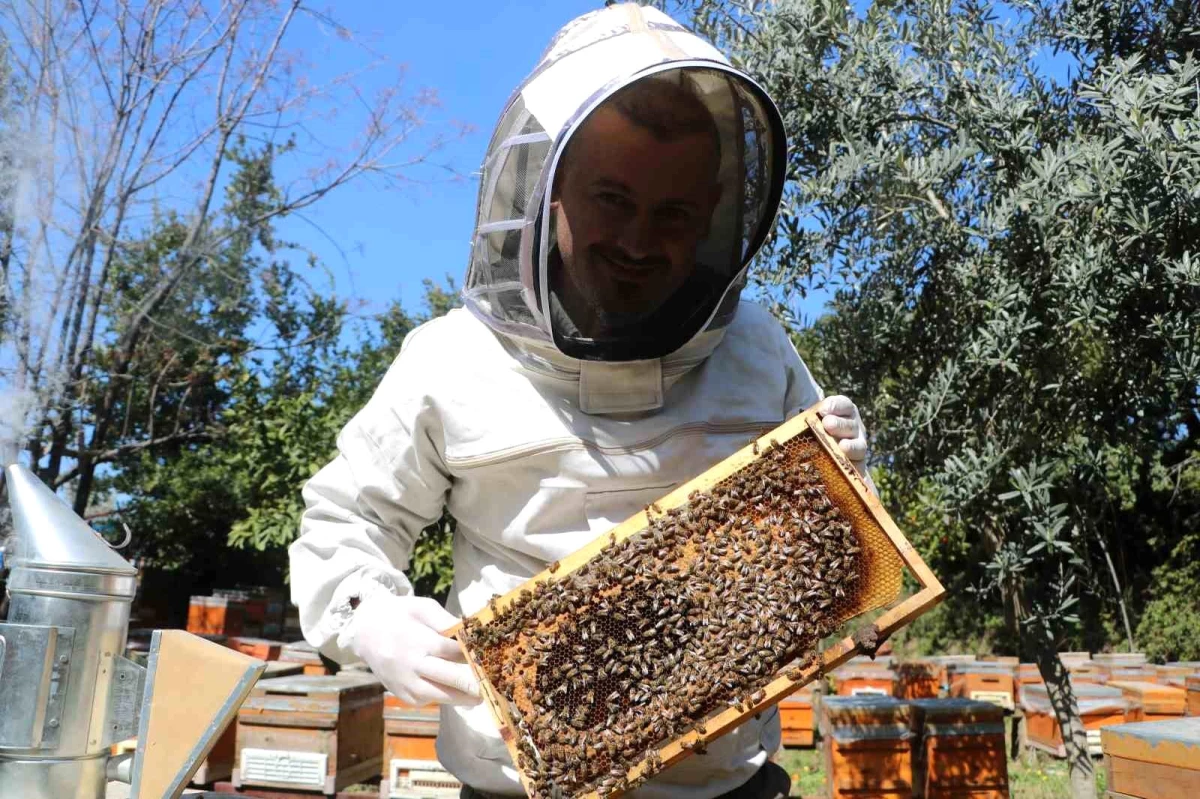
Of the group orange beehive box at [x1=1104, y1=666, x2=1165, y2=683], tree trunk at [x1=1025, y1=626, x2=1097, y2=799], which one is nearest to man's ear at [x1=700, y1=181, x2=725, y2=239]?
tree trunk at [x1=1025, y1=626, x2=1097, y2=799]

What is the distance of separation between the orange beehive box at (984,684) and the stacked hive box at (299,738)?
6421 millimetres

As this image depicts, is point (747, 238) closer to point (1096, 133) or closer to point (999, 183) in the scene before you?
point (999, 183)

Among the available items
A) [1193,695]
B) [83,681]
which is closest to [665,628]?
[83,681]

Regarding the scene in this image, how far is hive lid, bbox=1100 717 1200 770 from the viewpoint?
262cm

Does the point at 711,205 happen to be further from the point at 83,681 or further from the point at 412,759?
the point at 412,759

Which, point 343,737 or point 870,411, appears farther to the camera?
point 343,737

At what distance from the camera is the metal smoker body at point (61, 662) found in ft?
5.37

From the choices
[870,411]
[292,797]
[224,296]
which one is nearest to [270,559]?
[224,296]

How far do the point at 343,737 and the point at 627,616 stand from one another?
5402 millimetres

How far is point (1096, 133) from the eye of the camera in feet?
14.9

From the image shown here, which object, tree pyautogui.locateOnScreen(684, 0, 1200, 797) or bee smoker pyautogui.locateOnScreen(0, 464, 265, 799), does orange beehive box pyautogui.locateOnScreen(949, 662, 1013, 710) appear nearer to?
tree pyautogui.locateOnScreen(684, 0, 1200, 797)

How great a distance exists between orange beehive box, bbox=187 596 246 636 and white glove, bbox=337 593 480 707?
42.0 feet

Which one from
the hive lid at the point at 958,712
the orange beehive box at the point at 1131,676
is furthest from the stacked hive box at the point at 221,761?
the orange beehive box at the point at 1131,676

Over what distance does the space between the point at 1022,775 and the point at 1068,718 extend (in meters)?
3.31
